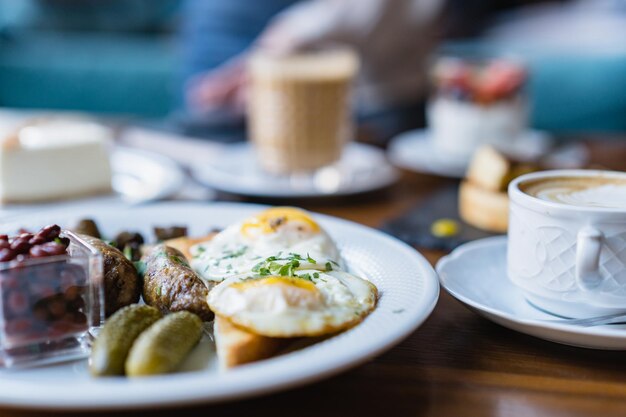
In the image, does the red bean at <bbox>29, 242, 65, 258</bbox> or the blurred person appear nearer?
the red bean at <bbox>29, 242, 65, 258</bbox>

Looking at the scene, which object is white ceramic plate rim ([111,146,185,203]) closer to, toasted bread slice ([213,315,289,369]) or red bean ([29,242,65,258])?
red bean ([29,242,65,258])

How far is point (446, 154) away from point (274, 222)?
4.01ft

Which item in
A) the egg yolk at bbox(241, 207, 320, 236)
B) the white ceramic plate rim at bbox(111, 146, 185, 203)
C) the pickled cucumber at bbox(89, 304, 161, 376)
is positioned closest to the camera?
the pickled cucumber at bbox(89, 304, 161, 376)

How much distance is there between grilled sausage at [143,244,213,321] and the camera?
0.99 m

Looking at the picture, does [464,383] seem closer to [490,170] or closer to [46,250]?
[46,250]

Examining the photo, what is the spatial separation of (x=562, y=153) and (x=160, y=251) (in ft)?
5.14

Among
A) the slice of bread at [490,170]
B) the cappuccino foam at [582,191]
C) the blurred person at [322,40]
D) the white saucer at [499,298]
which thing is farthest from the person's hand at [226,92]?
the cappuccino foam at [582,191]

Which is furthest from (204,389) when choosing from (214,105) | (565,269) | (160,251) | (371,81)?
(371,81)

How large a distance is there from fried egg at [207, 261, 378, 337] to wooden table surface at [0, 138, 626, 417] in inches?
3.0

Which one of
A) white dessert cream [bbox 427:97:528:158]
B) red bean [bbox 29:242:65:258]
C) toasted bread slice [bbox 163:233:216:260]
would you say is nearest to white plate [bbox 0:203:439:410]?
red bean [bbox 29:242:65:258]

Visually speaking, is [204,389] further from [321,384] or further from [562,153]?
[562,153]

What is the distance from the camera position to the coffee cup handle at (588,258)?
94cm

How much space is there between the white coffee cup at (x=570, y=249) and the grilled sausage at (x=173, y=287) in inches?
18.7

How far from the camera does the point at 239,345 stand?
2.77 feet
